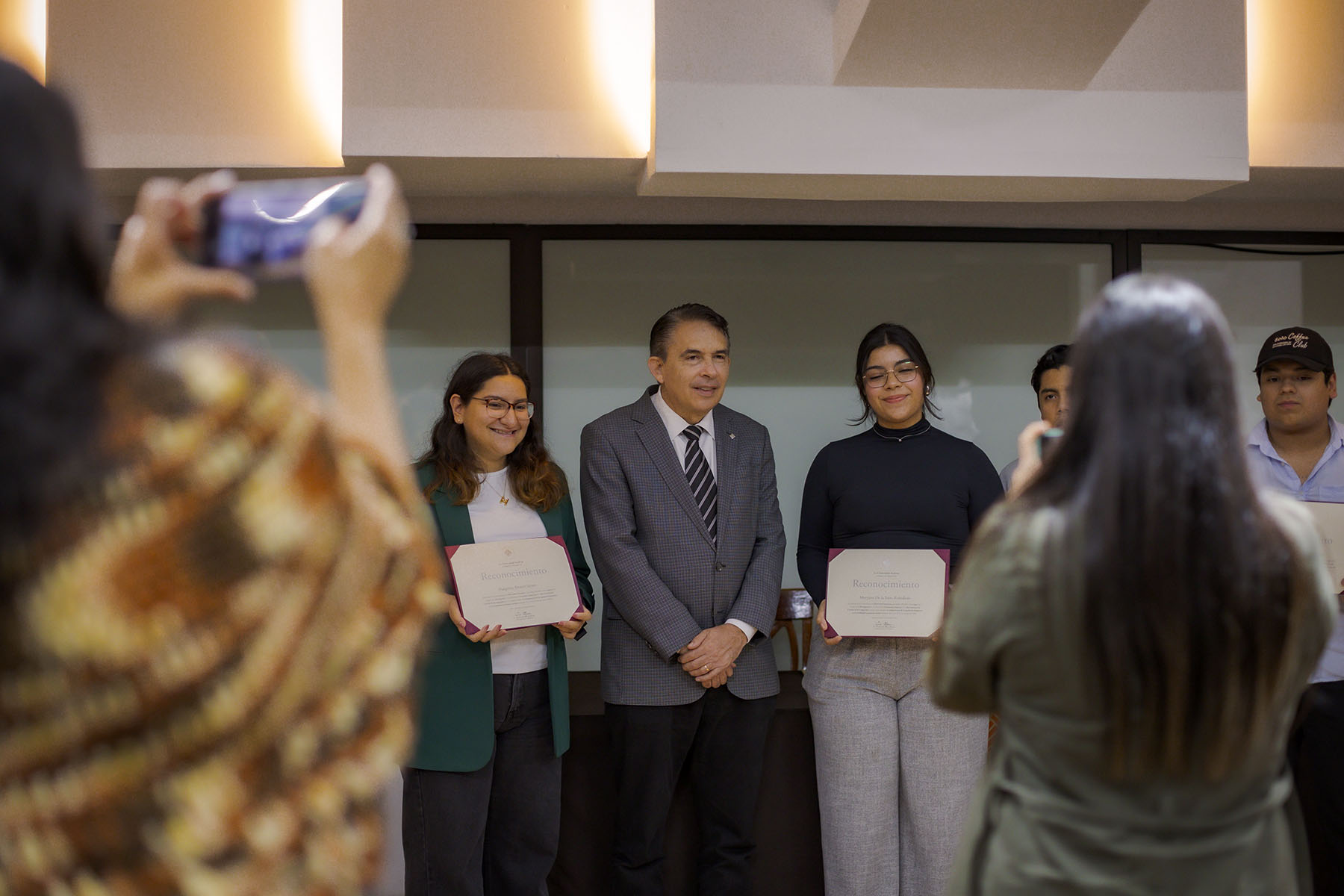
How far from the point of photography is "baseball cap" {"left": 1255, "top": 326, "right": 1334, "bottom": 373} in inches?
119

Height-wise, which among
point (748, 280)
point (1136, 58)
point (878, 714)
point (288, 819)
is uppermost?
point (1136, 58)

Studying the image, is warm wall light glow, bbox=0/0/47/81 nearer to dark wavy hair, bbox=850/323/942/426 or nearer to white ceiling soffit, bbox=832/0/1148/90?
white ceiling soffit, bbox=832/0/1148/90

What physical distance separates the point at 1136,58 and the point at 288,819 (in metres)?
3.40

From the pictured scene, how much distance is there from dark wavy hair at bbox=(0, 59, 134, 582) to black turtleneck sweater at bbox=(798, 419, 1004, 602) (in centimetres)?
261

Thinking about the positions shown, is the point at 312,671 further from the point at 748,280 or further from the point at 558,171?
the point at 748,280

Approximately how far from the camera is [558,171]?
3.49m

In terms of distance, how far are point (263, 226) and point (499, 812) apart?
238 cm

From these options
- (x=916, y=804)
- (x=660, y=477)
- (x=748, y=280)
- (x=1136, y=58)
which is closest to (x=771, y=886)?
(x=916, y=804)

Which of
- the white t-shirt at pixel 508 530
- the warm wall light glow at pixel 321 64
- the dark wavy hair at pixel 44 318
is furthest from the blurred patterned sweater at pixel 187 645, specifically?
the warm wall light glow at pixel 321 64

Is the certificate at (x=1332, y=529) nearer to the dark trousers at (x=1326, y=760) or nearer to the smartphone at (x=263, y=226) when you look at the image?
the dark trousers at (x=1326, y=760)

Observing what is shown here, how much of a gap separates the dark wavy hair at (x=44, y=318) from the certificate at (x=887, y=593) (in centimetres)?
247

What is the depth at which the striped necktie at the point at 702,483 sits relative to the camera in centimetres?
313

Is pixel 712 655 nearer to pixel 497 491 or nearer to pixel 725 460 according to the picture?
pixel 725 460

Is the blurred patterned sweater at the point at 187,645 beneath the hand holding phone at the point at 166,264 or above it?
beneath
